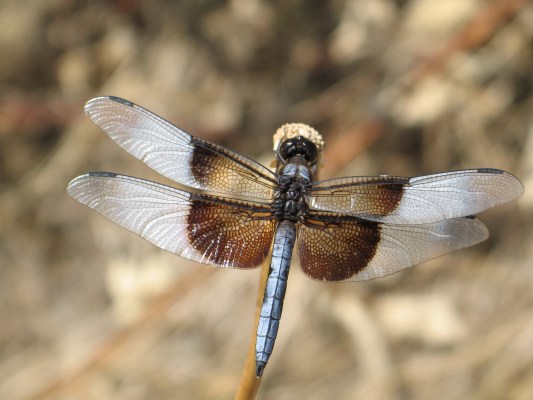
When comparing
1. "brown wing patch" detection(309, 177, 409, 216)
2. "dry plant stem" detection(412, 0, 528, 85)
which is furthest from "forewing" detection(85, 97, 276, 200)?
"dry plant stem" detection(412, 0, 528, 85)

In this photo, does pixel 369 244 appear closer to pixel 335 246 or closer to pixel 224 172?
pixel 335 246

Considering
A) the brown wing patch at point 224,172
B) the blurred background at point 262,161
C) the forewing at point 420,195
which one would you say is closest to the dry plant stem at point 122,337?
the blurred background at point 262,161

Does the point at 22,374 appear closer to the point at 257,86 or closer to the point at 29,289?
the point at 29,289

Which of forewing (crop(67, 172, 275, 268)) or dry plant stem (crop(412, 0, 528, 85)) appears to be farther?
dry plant stem (crop(412, 0, 528, 85))

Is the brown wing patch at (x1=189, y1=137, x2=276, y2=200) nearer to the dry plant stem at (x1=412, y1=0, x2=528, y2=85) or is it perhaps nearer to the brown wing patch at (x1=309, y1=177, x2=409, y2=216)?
the brown wing patch at (x1=309, y1=177, x2=409, y2=216)

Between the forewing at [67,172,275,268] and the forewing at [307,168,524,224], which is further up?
the forewing at [307,168,524,224]

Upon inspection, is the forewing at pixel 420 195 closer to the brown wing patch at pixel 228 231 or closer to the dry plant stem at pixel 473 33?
the brown wing patch at pixel 228 231

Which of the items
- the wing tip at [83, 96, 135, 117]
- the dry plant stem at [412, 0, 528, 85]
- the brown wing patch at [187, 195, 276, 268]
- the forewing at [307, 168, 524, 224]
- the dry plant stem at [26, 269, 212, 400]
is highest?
the dry plant stem at [412, 0, 528, 85]

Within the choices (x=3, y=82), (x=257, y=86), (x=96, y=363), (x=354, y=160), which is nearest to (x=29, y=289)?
(x=96, y=363)

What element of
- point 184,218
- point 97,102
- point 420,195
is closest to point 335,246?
point 420,195
